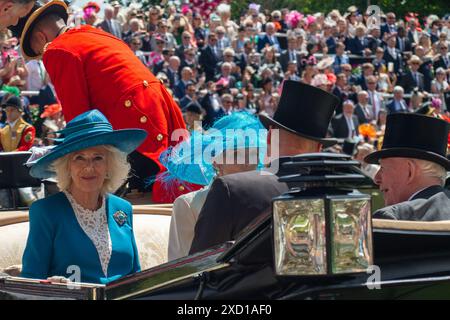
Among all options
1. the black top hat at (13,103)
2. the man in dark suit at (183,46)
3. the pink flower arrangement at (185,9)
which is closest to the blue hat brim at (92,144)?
the black top hat at (13,103)

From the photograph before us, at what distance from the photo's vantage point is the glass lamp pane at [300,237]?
7.14 ft

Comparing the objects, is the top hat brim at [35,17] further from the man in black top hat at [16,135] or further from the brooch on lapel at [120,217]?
the man in black top hat at [16,135]

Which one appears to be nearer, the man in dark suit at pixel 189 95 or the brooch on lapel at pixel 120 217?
the brooch on lapel at pixel 120 217

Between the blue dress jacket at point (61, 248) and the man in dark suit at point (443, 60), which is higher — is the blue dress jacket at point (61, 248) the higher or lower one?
the lower one

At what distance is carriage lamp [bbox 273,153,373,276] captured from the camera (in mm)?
2172

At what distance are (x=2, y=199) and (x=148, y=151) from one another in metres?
0.97

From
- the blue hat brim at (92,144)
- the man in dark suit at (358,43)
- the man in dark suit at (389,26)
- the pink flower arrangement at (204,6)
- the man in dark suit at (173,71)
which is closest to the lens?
the blue hat brim at (92,144)

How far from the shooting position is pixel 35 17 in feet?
18.2

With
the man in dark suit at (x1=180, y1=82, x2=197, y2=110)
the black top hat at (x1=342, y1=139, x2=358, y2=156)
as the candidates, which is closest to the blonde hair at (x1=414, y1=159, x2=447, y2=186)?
the black top hat at (x1=342, y1=139, x2=358, y2=156)

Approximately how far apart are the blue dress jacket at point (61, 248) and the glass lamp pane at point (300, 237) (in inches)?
64.1

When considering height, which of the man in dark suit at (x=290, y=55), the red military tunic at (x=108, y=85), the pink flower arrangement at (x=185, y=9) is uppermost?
the pink flower arrangement at (x=185, y=9)

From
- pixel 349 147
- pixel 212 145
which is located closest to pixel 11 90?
pixel 349 147

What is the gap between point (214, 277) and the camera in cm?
251
